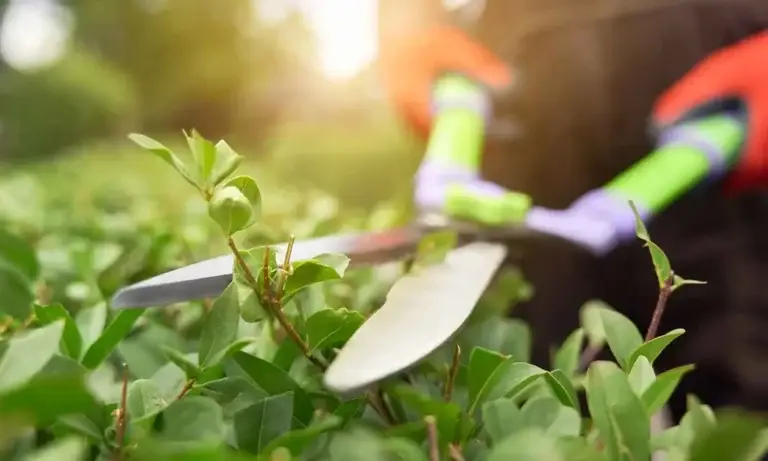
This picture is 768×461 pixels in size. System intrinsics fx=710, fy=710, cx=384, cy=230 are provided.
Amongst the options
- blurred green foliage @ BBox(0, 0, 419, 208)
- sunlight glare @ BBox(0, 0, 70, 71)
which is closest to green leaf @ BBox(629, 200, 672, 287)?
blurred green foliage @ BBox(0, 0, 419, 208)

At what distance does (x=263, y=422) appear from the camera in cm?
23

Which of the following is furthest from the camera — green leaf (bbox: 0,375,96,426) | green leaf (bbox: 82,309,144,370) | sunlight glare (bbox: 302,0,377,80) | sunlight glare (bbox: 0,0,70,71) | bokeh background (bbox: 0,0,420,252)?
sunlight glare (bbox: 0,0,70,71)

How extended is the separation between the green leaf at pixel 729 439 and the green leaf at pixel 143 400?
0.52ft

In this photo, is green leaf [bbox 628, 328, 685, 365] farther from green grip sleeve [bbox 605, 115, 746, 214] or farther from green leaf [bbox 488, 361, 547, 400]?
green grip sleeve [bbox 605, 115, 746, 214]

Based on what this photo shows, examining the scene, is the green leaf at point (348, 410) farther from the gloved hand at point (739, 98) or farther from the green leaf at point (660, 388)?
the gloved hand at point (739, 98)

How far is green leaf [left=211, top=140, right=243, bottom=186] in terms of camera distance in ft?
0.81

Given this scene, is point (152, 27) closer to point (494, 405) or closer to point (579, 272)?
point (579, 272)

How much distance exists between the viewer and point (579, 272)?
2.24ft

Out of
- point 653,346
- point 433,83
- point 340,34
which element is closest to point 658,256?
point 653,346

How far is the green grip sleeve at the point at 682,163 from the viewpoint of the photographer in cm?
51

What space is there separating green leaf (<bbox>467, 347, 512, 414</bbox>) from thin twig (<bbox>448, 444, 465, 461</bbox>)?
27mm

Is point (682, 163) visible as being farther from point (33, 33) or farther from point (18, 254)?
point (33, 33)

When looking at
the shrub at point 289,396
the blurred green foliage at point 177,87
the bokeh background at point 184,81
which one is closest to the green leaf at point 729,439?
the shrub at point 289,396

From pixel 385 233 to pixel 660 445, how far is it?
22cm
